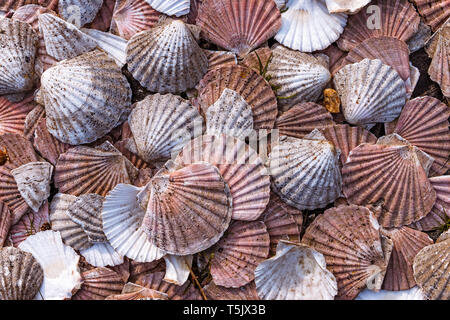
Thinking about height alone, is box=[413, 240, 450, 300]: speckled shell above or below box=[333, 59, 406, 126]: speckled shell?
below

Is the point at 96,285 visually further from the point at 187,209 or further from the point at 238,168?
the point at 238,168

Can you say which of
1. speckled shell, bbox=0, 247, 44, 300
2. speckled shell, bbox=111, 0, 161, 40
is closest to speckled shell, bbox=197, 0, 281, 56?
speckled shell, bbox=111, 0, 161, 40

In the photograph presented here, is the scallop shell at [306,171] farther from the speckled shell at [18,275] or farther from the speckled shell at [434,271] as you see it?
the speckled shell at [18,275]

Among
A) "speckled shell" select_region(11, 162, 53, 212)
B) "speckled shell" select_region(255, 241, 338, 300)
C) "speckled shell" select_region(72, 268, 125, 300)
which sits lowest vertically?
"speckled shell" select_region(72, 268, 125, 300)

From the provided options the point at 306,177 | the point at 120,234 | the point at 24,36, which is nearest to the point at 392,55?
the point at 306,177

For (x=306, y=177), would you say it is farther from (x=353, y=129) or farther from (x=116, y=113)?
(x=116, y=113)

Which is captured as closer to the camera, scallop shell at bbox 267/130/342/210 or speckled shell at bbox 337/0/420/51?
scallop shell at bbox 267/130/342/210

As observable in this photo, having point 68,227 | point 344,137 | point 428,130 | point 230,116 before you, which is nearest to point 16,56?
point 68,227

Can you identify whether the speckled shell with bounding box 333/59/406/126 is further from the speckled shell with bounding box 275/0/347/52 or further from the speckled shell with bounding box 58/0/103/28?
the speckled shell with bounding box 58/0/103/28
